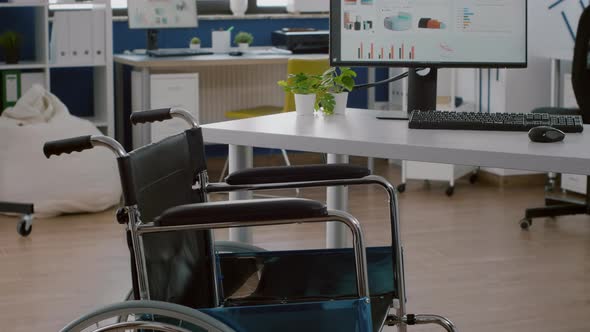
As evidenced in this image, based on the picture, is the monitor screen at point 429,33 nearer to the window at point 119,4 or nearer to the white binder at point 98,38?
the white binder at point 98,38

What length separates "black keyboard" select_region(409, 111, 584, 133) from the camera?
258 cm

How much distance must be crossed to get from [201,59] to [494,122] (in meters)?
2.86

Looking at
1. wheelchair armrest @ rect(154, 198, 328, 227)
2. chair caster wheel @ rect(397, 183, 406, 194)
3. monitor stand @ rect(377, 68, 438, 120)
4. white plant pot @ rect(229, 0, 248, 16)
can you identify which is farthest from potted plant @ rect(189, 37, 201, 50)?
wheelchair armrest @ rect(154, 198, 328, 227)

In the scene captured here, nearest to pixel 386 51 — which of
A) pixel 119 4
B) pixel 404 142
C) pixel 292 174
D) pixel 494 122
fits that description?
pixel 494 122

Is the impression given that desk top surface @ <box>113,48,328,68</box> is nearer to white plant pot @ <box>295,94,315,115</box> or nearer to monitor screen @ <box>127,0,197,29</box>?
monitor screen @ <box>127,0,197,29</box>

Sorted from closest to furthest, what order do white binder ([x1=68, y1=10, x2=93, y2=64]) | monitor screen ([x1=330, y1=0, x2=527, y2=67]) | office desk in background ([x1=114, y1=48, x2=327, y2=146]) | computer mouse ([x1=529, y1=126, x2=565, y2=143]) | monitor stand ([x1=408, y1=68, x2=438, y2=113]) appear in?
computer mouse ([x1=529, y1=126, x2=565, y2=143]) → monitor screen ([x1=330, y1=0, x2=527, y2=67]) → monitor stand ([x1=408, y1=68, x2=438, y2=113]) → white binder ([x1=68, y1=10, x2=93, y2=64]) → office desk in background ([x1=114, y1=48, x2=327, y2=146])

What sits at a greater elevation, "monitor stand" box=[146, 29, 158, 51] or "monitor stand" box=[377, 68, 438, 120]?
"monitor stand" box=[146, 29, 158, 51]

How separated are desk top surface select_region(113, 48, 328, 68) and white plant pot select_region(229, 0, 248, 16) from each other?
0.51m

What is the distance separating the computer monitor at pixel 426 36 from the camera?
113 inches

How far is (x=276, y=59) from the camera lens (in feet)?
17.6

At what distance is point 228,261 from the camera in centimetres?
224

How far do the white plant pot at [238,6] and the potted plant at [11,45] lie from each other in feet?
4.40

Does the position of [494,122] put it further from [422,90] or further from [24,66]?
[24,66]

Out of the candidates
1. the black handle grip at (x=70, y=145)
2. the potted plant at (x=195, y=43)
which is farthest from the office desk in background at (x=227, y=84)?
the black handle grip at (x=70, y=145)
